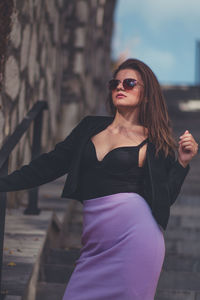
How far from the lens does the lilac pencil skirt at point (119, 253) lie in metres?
2.18

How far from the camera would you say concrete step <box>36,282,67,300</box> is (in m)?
3.35

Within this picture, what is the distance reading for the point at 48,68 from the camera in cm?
539

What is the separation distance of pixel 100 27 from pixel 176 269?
Answer: 6619 millimetres

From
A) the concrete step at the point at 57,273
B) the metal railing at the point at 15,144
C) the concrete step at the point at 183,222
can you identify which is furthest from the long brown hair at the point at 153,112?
the concrete step at the point at 183,222

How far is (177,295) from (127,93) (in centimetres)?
137

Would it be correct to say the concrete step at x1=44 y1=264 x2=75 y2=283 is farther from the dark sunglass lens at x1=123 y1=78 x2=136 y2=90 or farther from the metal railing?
the dark sunglass lens at x1=123 y1=78 x2=136 y2=90

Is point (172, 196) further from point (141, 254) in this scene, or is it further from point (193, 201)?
point (193, 201)

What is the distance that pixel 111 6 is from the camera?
39.3ft

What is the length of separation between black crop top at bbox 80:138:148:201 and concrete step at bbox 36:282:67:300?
117 cm

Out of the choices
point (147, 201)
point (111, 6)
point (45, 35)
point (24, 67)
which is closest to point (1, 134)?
point (24, 67)

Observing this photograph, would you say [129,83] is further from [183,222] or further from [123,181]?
[183,222]

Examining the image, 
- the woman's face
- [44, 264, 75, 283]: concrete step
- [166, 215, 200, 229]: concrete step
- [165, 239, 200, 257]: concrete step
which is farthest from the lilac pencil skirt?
[166, 215, 200, 229]: concrete step

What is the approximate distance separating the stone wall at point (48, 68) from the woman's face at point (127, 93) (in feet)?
3.30

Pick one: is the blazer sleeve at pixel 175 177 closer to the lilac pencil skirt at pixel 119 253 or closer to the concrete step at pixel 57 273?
the lilac pencil skirt at pixel 119 253
